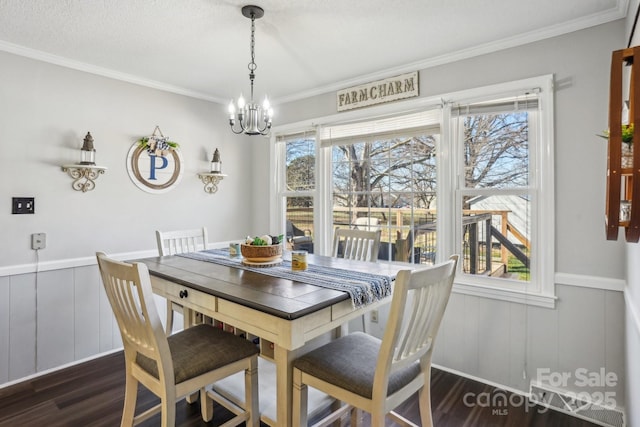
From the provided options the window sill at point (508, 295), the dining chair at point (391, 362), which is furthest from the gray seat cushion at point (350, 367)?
the window sill at point (508, 295)

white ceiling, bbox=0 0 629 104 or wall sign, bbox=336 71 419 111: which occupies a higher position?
white ceiling, bbox=0 0 629 104

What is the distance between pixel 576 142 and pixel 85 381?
3611 mm

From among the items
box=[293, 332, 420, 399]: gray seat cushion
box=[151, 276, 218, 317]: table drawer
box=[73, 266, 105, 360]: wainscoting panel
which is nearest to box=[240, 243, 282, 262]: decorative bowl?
box=[151, 276, 218, 317]: table drawer

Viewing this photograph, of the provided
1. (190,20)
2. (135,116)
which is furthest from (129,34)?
(135,116)

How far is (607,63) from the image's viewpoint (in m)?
2.06

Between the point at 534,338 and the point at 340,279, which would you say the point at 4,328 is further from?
the point at 534,338

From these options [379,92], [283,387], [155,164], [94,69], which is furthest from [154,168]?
[283,387]

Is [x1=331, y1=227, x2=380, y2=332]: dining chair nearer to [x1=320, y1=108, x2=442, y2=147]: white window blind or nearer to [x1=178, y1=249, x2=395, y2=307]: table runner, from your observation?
[x1=178, y1=249, x2=395, y2=307]: table runner

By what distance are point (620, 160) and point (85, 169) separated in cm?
319

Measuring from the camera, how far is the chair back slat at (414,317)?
4.28ft

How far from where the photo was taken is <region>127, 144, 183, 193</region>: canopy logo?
311cm

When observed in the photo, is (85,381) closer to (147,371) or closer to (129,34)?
(147,371)

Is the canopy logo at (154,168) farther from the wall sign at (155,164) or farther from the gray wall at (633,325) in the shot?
the gray wall at (633,325)

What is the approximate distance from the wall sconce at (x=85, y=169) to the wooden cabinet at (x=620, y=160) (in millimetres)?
3071
